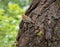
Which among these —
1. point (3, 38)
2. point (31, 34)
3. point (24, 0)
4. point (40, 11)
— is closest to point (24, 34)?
point (31, 34)

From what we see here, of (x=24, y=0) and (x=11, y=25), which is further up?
(x=24, y=0)

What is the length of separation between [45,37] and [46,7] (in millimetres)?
178

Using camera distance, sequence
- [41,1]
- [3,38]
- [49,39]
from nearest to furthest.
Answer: [49,39] < [41,1] < [3,38]

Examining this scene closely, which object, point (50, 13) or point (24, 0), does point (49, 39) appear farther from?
point (24, 0)

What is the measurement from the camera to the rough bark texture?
1.24 m

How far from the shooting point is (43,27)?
127cm

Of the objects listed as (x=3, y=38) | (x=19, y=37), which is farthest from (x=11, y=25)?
(x=19, y=37)

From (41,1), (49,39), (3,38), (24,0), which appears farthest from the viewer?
(24,0)

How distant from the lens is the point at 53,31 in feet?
4.08

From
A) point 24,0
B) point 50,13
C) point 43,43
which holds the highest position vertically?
point 24,0

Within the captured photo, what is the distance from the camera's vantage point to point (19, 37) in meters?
1.40

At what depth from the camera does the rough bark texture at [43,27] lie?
1.24 metres

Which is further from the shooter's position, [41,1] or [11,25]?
[11,25]

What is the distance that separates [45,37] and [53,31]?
0.18 ft
